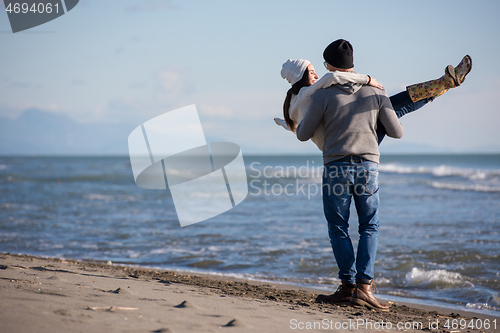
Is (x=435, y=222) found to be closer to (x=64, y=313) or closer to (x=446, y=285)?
(x=446, y=285)

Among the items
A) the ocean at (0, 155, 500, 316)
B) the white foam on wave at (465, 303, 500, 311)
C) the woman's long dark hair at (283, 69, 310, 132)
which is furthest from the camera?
the ocean at (0, 155, 500, 316)

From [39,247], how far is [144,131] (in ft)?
11.0

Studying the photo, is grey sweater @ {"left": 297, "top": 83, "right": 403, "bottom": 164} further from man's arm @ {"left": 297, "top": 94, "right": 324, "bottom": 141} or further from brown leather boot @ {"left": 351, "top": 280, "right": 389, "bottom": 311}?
brown leather boot @ {"left": 351, "top": 280, "right": 389, "bottom": 311}

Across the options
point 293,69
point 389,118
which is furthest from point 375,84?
point 293,69

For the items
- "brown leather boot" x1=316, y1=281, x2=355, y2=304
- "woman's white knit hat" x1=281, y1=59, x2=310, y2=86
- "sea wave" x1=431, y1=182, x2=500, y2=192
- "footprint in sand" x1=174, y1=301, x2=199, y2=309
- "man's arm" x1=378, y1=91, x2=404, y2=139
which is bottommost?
"sea wave" x1=431, y1=182, x2=500, y2=192

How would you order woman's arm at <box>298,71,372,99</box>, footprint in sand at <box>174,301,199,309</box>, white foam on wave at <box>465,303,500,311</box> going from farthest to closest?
white foam on wave at <box>465,303,500,311</box>, woman's arm at <box>298,71,372,99</box>, footprint in sand at <box>174,301,199,309</box>

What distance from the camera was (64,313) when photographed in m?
2.05

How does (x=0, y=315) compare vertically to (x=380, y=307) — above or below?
above

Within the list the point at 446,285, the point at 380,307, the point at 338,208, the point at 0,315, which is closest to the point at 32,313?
the point at 0,315

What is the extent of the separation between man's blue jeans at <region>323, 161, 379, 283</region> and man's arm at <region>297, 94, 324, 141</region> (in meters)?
0.28

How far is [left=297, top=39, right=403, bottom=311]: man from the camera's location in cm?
270

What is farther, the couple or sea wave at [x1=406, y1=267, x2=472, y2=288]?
sea wave at [x1=406, y1=267, x2=472, y2=288]

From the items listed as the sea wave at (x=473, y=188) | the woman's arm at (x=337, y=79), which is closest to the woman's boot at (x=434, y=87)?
the woman's arm at (x=337, y=79)

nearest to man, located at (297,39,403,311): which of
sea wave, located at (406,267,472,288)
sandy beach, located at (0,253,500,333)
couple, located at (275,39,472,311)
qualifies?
couple, located at (275,39,472,311)
